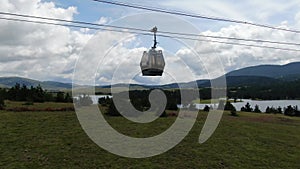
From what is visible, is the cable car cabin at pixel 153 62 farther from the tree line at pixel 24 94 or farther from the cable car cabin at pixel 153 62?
the tree line at pixel 24 94

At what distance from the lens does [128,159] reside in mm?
14039

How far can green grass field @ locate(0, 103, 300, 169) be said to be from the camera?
13.5m

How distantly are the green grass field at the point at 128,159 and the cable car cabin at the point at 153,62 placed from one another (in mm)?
6267

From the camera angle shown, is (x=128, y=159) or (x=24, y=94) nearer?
(x=128, y=159)

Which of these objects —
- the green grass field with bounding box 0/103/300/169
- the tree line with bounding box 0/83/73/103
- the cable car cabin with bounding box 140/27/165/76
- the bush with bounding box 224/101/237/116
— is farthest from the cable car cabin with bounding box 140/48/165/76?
the bush with bounding box 224/101/237/116

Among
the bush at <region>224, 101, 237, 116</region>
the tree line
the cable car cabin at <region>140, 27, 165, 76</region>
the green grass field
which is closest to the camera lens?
the cable car cabin at <region>140, 27, 165, 76</region>

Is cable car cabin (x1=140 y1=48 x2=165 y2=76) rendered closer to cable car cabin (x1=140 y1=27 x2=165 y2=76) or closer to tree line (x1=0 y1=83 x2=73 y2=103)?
cable car cabin (x1=140 y1=27 x2=165 y2=76)

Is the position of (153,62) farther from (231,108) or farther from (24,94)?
(231,108)

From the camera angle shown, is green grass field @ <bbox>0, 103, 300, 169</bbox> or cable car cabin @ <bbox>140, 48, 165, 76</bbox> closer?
cable car cabin @ <bbox>140, 48, 165, 76</bbox>

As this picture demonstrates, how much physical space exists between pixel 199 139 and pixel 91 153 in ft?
23.8

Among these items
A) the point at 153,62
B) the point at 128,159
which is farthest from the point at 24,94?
the point at 153,62

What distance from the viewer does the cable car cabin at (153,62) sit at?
794cm

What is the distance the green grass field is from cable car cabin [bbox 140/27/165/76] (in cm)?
627

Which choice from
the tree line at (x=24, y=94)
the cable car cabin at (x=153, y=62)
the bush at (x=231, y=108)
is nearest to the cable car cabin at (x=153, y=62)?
the cable car cabin at (x=153, y=62)
